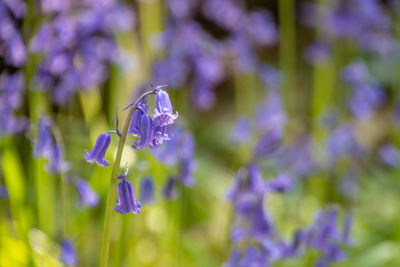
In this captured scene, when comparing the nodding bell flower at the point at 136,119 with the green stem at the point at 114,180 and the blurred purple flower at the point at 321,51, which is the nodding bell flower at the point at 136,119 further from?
the blurred purple flower at the point at 321,51

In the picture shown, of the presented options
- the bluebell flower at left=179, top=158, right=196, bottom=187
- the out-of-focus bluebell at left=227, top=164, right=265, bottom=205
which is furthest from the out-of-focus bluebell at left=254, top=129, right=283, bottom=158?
the bluebell flower at left=179, top=158, right=196, bottom=187

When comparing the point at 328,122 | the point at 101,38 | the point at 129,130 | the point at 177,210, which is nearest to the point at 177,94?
the point at 101,38

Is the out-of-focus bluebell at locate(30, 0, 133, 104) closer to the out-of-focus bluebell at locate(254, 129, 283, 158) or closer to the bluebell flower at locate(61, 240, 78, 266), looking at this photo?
the bluebell flower at locate(61, 240, 78, 266)

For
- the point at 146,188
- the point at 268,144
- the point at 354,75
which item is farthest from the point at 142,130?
the point at 354,75

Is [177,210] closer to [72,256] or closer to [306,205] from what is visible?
[72,256]

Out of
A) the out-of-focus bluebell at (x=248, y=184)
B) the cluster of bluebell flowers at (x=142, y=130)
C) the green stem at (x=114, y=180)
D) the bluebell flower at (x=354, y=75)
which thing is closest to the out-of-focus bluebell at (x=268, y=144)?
the out-of-focus bluebell at (x=248, y=184)

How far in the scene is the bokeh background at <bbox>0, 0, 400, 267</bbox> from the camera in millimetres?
2629

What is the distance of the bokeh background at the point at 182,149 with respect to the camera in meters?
2.63

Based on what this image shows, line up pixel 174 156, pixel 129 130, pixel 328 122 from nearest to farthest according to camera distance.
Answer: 1. pixel 129 130
2. pixel 174 156
3. pixel 328 122

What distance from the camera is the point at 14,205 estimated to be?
3033 millimetres

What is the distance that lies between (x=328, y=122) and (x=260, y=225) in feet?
6.79

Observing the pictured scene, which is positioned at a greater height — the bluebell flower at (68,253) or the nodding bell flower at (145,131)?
the bluebell flower at (68,253)

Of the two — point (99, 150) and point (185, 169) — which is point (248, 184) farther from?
point (99, 150)

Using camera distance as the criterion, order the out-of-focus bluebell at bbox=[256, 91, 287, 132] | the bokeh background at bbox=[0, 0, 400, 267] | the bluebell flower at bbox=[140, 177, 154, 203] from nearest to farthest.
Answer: the bluebell flower at bbox=[140, 177, 154, 203] < the bokeh background at bbox=[0, 0, 400, 267] < the out-of-focus bluebell at bbox=[256, 91, 287, 132]
